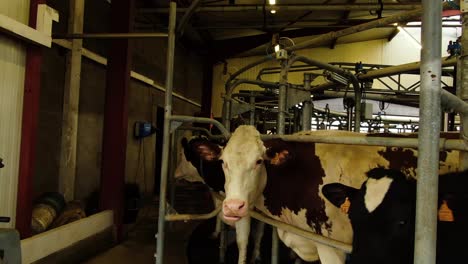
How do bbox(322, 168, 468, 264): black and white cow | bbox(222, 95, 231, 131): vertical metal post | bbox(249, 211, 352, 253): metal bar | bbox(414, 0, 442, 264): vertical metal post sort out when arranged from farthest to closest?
1. bbox(222, 95, 231, 131): vertical metal post
2. bbox(249, 211, 352, 253): metal bar
3. bbox(322, 168, 468, 264): black and white cow
4. bbox(414, 0, 442, 264): vertical metal post

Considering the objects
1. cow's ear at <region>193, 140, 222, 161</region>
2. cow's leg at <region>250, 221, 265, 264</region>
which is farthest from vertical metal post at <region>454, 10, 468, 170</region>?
cow's leg at <region>250, 221, 265, 264</region>

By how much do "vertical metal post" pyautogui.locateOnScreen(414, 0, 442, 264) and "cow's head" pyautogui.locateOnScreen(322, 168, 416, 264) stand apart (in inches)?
23.2

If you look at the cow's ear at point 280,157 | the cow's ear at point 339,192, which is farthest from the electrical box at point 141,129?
the cow's ear at point 339,192

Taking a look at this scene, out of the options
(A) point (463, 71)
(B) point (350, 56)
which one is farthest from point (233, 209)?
(B) point (350, 56)

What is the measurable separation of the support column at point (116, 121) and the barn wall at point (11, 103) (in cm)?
187

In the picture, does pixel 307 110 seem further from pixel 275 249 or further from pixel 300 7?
pixel 300 7

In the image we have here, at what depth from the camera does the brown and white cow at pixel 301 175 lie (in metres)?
2.47

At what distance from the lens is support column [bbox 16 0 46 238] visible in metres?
3.24

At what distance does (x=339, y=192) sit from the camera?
1.95m

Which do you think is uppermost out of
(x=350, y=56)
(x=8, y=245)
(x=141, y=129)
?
(x=350, y=56)

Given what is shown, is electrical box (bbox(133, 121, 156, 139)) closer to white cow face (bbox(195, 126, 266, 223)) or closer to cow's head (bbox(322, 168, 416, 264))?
white cow face (bbox(195, 126, 266, 223))

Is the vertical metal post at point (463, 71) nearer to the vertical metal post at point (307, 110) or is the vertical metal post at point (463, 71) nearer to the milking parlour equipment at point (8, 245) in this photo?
the milking parlour equipment at point (8, 245)

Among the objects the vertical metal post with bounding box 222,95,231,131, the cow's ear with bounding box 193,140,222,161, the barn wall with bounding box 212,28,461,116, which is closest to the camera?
the cow's ear with bounding box 193,140,222,161

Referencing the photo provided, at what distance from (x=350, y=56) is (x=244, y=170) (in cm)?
1223
